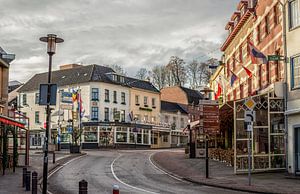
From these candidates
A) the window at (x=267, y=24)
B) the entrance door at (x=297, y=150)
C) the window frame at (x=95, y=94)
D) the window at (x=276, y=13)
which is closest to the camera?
the entrance door at (x=297, y=150)

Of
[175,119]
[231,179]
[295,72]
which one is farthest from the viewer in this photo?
[175,119]

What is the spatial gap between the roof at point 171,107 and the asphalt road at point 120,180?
45.9 metres

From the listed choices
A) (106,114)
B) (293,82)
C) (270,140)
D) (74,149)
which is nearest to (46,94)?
(293,82)

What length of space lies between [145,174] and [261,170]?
6.15 metres

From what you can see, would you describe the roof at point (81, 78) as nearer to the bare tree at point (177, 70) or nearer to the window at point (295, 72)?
the bare tree at point (177, 70)

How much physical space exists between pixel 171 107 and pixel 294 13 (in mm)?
56780

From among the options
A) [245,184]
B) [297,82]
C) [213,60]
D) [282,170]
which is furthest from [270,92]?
[213,60]

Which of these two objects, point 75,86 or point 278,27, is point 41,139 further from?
point 278,27

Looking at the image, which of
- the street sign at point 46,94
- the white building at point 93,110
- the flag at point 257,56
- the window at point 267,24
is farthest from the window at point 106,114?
the street sign at point 46,94

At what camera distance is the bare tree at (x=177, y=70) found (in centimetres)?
8106

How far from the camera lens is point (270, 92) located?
86.7 ft

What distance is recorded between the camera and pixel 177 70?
83750 mm

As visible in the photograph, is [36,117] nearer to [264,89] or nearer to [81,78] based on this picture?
[81,78]

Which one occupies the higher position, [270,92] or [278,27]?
[278,27]
